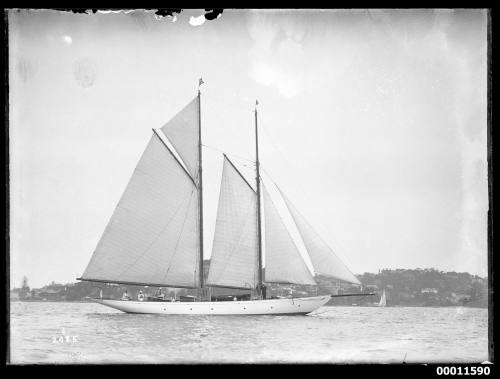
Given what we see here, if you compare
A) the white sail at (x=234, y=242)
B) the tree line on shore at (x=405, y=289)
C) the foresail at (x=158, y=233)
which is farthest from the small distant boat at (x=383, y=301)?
the white sail at (x=234, y=242)

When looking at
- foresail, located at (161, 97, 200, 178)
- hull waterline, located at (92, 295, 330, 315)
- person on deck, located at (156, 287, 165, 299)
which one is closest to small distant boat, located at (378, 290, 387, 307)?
foresail, located at (161, 97, 200, 178)

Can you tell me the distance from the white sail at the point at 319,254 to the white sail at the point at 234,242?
9.31ft

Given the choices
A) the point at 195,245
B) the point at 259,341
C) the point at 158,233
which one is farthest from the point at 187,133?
the point at 259,341

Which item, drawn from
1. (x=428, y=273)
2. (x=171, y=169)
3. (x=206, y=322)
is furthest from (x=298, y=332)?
(x=171, y=169)

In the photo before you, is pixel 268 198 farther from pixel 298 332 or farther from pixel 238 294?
pixel 298 332

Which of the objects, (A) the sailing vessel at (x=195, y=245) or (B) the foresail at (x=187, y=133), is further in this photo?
(A) the sailing vessel at (x=195, y=245)

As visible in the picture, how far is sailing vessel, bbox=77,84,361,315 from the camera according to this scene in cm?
1683

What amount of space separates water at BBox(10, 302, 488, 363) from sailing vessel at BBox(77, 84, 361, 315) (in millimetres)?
4183

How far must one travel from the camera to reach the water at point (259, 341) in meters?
9.88

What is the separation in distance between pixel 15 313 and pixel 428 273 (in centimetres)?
603

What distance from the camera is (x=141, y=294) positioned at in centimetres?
1925

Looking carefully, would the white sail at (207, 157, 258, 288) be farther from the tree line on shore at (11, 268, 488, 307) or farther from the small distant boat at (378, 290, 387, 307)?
the small distant boat at (378, 290, 387, 307)
